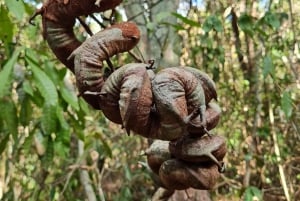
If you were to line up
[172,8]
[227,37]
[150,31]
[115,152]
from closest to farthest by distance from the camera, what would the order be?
[150,31] < [172,8] < [227,37] < [115,152]

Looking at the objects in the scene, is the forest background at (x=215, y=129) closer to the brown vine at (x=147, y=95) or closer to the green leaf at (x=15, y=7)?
the green leaf at (x=15, y=7)

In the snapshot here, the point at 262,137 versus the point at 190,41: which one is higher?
the point at 190,41

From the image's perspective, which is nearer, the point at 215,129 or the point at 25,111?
the point at 25,111

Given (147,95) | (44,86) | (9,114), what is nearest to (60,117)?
(9,114)

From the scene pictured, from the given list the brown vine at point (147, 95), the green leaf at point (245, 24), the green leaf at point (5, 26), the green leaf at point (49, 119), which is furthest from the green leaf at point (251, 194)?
the brown vine at point (147, 95)

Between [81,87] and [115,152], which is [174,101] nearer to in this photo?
[81,87]

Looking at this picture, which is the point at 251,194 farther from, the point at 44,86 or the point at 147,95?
the point at 147,95

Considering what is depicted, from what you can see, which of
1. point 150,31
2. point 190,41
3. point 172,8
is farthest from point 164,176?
point 190,41
